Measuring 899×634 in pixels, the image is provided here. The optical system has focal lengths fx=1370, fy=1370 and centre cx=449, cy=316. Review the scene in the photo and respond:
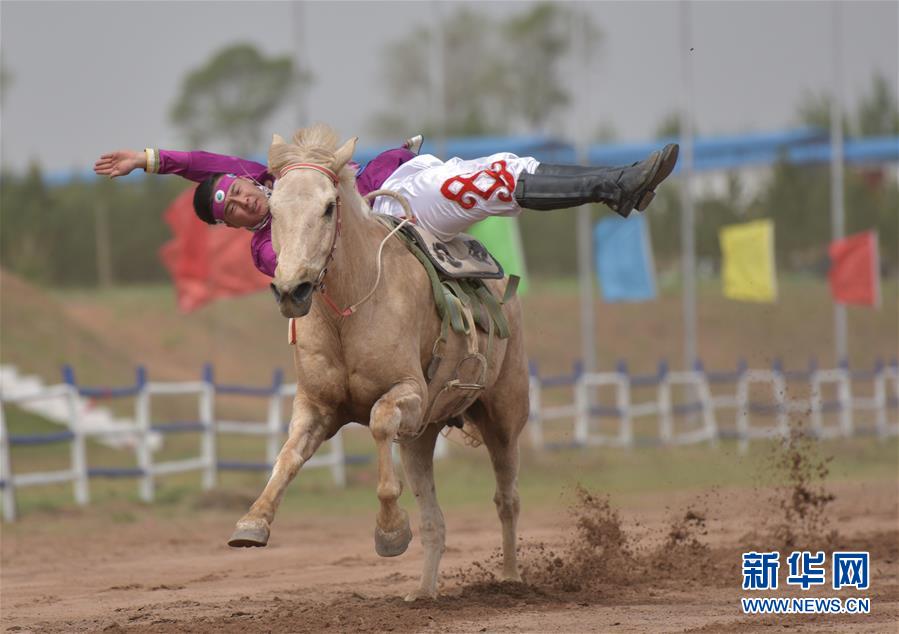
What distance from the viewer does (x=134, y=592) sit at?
9812 mm

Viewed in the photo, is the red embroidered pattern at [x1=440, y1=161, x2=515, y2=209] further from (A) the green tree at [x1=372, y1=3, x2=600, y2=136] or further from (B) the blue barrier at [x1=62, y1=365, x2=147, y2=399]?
(A) the green tree at [x1=372, y1=3, x2=600, y2=136]

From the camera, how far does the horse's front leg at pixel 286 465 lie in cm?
700

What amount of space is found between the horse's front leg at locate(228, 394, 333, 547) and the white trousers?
1607 mm

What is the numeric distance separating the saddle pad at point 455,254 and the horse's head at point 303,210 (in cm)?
95

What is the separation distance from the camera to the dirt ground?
779cm

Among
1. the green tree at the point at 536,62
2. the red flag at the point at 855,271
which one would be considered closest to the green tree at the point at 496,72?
the green tree at the point at 536,62

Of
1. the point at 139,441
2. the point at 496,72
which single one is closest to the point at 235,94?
the point at 496,72

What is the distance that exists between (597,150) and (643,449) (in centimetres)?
3614

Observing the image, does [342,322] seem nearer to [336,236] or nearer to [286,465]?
[336,236]

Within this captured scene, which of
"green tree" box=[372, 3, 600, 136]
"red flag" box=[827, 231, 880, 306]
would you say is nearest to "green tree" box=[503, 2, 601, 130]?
"green tree" box=[372, 3, 600, 136]

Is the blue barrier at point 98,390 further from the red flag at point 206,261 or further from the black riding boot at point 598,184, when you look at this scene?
the black riding boot at point 598,184

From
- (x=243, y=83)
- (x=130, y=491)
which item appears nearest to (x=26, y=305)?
(x=130, y=491)

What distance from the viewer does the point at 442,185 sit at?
8508mm

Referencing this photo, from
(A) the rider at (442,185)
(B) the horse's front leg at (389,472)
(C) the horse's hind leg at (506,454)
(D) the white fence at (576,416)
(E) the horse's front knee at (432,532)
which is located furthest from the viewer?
(D) the white fence at (576,416)
